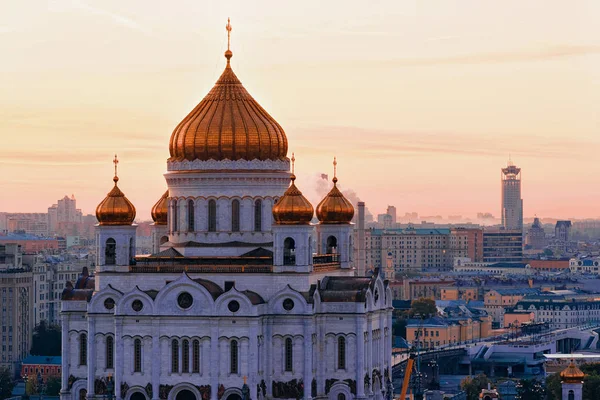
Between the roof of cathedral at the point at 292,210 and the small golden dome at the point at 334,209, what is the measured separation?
412 cm

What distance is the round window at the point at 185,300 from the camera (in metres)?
73.4

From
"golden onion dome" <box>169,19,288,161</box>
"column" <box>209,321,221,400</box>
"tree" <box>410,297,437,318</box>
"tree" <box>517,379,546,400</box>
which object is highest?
"golden onion dome" <box>169,19,288,161</box>

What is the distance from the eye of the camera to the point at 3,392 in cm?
11075

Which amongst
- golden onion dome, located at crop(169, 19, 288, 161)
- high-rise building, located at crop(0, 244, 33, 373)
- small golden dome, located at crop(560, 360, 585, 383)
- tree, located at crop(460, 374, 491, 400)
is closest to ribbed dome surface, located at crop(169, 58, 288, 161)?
golden onion dome, located at crop(169, 19, 288, 161)

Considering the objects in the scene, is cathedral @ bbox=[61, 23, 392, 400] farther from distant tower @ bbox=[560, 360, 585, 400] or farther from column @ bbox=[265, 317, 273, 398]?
distant tower @ bbox=[560, 360, 585, 400]

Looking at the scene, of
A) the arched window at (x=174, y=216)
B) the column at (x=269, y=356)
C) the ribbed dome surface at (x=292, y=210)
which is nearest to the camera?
the column at (x=269, y=356)

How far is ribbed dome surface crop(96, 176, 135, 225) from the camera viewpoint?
76188 millimetres

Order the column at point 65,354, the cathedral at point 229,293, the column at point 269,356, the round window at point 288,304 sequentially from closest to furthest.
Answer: the cathedral at point 229,293 < the column at point 269,356 < the round window at point 288,304 < the column at point 65,354

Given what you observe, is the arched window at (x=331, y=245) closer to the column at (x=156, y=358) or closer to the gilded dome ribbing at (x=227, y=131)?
the gilded dome ribbing at (x=227, y=131)

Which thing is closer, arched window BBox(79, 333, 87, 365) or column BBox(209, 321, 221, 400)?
column BBox(209, 321, 221, 400)

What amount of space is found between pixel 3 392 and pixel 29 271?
113 feet

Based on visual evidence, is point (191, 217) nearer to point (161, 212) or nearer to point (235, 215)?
point (235, 215)

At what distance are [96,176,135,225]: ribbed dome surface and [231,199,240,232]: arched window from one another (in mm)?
3222

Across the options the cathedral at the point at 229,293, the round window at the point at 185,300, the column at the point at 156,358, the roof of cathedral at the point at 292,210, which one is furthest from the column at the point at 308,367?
the column at the point at 156,358
